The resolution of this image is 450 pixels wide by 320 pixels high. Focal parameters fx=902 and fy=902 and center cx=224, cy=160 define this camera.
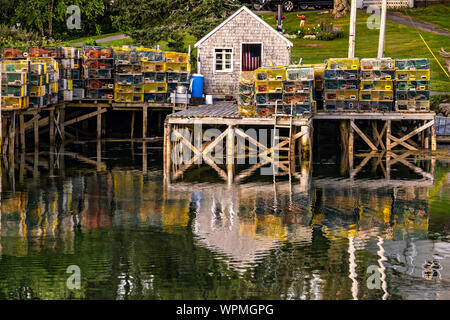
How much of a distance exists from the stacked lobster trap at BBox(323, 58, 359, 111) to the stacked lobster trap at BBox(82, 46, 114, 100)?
439 inches

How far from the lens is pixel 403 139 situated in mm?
38688

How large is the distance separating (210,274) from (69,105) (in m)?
26.3

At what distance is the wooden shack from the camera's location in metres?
44.2

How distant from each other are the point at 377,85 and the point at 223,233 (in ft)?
55.6

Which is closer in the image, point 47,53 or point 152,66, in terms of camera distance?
point 47,53

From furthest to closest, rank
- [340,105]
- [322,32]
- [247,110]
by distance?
[322,32]
[340,105]
[247,110]

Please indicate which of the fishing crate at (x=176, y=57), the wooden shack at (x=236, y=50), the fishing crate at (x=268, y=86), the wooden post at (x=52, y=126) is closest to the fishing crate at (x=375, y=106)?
the fishing crate at (x=268, y=86)

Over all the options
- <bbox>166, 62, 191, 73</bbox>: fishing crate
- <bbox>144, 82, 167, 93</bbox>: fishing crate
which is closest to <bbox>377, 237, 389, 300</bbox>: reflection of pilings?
<bbox>166, 62, 191, 73</bbox>: fishing crate

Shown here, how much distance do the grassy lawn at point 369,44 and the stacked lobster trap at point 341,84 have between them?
15812 mm

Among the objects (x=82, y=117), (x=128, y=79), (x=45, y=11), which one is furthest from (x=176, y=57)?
(x=45, y=11)

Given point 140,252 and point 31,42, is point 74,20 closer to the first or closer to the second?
point 31,42

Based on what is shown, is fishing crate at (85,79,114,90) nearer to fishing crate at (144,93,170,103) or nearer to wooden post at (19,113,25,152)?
fishing crate at (144,93,170,103)

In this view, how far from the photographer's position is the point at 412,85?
37469mm

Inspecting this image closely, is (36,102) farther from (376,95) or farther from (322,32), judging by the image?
(322,32)
